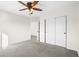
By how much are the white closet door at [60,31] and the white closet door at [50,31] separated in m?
0.08

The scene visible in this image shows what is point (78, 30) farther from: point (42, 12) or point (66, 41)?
point (42, 12)

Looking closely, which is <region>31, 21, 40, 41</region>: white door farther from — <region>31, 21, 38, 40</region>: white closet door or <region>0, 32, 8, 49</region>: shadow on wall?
<region>0, 32, 8, 49</region>: shadow on wall

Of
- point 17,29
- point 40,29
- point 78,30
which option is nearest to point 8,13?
point 17,29

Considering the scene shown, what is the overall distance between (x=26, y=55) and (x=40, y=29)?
545 mm

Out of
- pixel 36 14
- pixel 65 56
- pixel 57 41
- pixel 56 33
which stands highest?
pixel 36 14

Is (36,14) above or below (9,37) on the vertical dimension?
above

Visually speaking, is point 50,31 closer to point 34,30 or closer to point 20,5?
point 34,30

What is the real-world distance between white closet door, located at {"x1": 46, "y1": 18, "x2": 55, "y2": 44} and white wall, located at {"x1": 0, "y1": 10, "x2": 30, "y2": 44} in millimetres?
358

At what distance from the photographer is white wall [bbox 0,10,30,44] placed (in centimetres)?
198

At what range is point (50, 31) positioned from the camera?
207 cm

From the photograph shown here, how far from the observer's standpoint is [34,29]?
2055 mm

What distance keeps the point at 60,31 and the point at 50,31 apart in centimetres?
19

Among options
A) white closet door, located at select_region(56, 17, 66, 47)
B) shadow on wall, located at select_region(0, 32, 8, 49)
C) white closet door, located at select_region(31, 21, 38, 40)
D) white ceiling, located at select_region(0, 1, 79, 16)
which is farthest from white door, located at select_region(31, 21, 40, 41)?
shadow on wall, located at select_region(0, 32, 8, 49)

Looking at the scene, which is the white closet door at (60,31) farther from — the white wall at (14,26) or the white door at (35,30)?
the white wall at (14,26)
